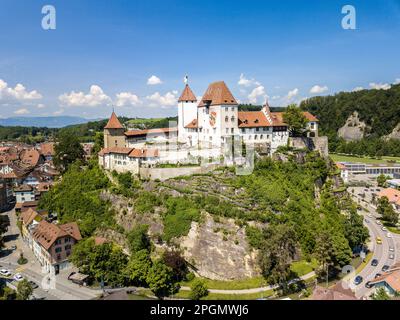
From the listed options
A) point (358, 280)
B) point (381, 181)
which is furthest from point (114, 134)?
point (381, 181)

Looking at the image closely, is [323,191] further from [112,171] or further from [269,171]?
[112,171]

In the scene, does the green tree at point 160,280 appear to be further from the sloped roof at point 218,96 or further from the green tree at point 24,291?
the sloped roof at point 218,96

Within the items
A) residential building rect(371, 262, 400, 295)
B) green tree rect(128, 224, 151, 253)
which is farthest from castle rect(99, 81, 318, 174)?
residential building rect(371, 262, 400, 295)

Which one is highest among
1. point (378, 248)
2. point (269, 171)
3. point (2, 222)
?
point (269, 171)

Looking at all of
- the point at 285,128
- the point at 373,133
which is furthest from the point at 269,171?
the point at 373,133

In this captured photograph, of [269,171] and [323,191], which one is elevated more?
[269,171]

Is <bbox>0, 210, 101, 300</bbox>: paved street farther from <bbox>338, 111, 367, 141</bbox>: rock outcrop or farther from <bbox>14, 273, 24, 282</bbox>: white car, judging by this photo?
<bbox>338, 111, 367, 141</bbox>: rock outcrop

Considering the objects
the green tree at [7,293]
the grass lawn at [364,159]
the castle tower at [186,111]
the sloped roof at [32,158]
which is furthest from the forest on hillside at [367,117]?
the green tree at [7,293]
